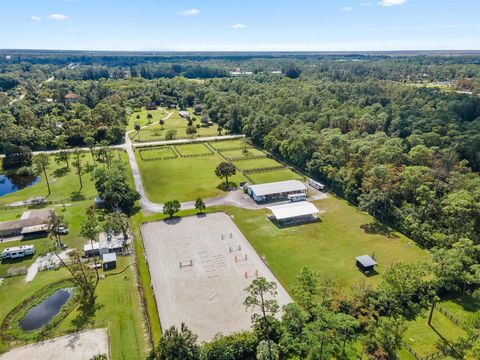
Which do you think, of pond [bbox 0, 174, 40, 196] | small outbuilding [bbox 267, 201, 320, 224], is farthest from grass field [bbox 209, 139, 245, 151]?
pond [bbox 0, 174, 40, 196]

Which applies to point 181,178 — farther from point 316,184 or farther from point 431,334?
point 431,334

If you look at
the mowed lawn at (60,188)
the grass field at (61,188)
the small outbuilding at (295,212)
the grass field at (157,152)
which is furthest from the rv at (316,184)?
the mowed lawn at (60,188)

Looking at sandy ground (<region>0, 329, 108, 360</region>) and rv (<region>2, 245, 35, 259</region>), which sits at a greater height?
rv (<region>2, 245, 35, 259</region>)

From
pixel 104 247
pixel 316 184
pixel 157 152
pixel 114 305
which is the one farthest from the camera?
pixel 157 152

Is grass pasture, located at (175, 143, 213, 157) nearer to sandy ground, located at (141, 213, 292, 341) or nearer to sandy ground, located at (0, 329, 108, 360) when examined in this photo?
sandy ground, located at (141, 213, 292, 341)

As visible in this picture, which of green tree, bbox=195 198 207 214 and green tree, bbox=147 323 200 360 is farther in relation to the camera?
green tree, bbox=195 198 207 214

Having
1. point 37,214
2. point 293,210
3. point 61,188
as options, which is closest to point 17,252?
point 37,214
